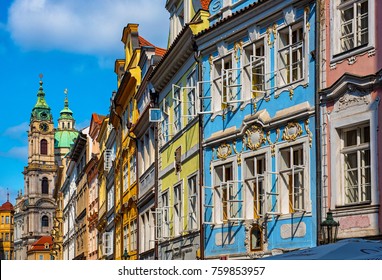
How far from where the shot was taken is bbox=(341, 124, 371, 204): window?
16062 mm

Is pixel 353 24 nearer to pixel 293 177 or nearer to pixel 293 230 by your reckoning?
pixel 293 177

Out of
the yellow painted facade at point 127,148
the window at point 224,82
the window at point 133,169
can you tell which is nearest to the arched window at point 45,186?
the yellow painted facade at point 127,148

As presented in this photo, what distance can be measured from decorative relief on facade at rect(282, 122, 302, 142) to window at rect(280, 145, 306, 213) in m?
0.20

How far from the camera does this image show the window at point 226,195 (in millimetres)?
20984

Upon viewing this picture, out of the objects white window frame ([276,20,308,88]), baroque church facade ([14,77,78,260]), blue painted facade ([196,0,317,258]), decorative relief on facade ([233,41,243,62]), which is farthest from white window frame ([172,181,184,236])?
baroque church facade ([14,77,78,260])

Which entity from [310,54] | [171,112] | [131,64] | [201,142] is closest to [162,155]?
[171,112]

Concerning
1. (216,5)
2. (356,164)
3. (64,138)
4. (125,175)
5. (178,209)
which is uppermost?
(64,138)

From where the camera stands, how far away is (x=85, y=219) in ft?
211

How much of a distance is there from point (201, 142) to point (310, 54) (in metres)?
6.05

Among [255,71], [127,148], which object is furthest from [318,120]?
[127,148]

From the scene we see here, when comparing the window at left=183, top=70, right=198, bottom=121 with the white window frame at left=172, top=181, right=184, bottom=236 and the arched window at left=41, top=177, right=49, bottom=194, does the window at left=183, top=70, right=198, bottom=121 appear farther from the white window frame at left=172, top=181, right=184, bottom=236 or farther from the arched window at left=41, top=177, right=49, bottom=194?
the arched window at left=41, top=177, right=49, bottom=194

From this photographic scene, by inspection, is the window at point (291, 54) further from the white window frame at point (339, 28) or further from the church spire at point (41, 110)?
the church spire at point (41, 110)

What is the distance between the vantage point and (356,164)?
1644 centimetres

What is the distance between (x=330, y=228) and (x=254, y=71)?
6120mm
